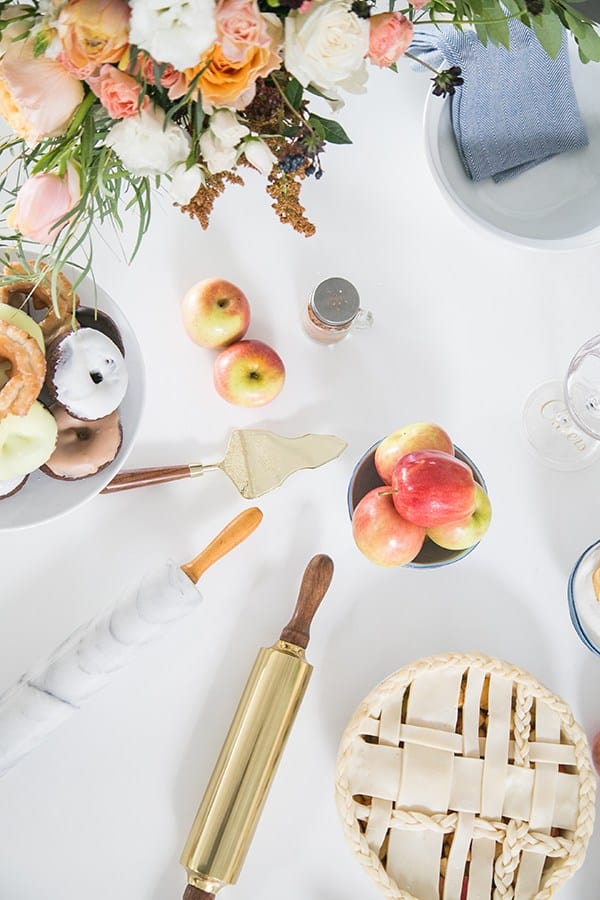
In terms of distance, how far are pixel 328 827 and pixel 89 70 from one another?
2.47 ft

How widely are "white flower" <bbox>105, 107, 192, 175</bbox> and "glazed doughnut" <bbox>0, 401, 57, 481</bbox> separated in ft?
0.67

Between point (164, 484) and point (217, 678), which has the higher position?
point (164, 484)

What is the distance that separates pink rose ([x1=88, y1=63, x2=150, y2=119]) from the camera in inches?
17.2

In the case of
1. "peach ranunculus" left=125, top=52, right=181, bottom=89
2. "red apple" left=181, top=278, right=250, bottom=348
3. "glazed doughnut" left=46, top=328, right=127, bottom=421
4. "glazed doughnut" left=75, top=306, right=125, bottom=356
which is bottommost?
"glazed doughnut" left=46, top=328, right=127, bottom=421

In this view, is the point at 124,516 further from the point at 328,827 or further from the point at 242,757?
the point at 328,827

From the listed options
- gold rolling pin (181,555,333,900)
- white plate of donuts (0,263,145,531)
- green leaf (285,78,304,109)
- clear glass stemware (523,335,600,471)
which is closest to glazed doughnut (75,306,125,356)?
white plate of donuts (0,263,145,531)

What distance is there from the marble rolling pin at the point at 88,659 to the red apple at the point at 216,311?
0.83 feet

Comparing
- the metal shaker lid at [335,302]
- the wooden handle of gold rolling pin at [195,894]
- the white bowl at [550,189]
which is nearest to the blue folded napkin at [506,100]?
the white bowl at [550,189]

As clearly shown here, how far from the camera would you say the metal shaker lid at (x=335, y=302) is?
845 mm

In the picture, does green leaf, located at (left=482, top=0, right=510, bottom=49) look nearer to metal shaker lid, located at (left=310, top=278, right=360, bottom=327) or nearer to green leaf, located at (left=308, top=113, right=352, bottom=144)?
green leaf, located at (left=308, top=113, right=352, bottom=144)

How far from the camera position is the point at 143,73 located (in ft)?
1.48

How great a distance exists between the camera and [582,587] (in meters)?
0.89

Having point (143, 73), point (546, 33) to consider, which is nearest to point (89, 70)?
point (143, 73)

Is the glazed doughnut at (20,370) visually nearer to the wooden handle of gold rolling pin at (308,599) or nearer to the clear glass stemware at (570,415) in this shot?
the wooden handle of gold rolling pin at (308,599)
